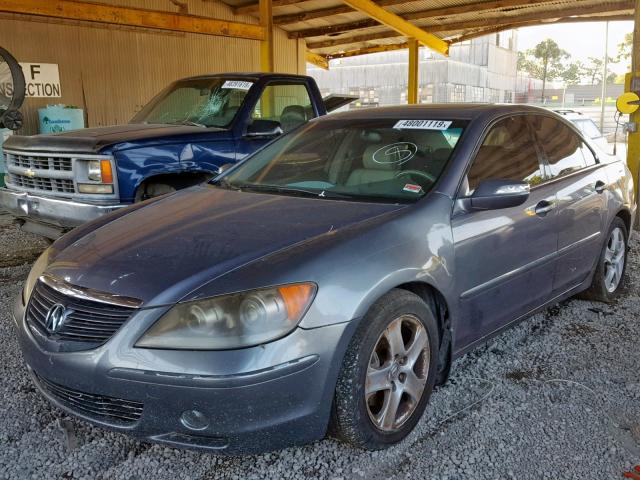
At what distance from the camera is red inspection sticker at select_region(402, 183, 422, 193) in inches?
119

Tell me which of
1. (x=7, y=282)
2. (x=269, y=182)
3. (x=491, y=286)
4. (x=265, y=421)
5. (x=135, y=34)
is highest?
(x=135, y=34)

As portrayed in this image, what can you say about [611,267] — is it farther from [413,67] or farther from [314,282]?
[413,67]

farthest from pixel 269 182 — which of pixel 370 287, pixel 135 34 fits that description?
pixel 135 34

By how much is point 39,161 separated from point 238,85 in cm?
202

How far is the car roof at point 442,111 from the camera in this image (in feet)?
11.3

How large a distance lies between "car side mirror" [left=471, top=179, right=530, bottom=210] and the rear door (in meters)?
0.78

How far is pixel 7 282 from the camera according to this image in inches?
205

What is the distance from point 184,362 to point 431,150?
5.87 feet

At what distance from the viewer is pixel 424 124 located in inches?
134

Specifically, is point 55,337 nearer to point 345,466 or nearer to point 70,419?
point 70,419

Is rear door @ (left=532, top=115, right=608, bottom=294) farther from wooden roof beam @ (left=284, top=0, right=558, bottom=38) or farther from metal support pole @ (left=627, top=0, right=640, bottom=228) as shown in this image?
wooden roof beam @ (left=284, top=0, right=558, bottom=38)

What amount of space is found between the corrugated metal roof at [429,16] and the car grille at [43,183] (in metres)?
9.12

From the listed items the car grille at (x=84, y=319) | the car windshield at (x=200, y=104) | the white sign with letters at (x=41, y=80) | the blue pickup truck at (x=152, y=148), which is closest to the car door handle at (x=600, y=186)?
the blue pickup truck at (x=152, y=148)

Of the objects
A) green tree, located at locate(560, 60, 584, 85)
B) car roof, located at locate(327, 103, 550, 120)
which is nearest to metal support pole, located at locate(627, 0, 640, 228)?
car roof, located at locate(327, 103, 550, 120)
